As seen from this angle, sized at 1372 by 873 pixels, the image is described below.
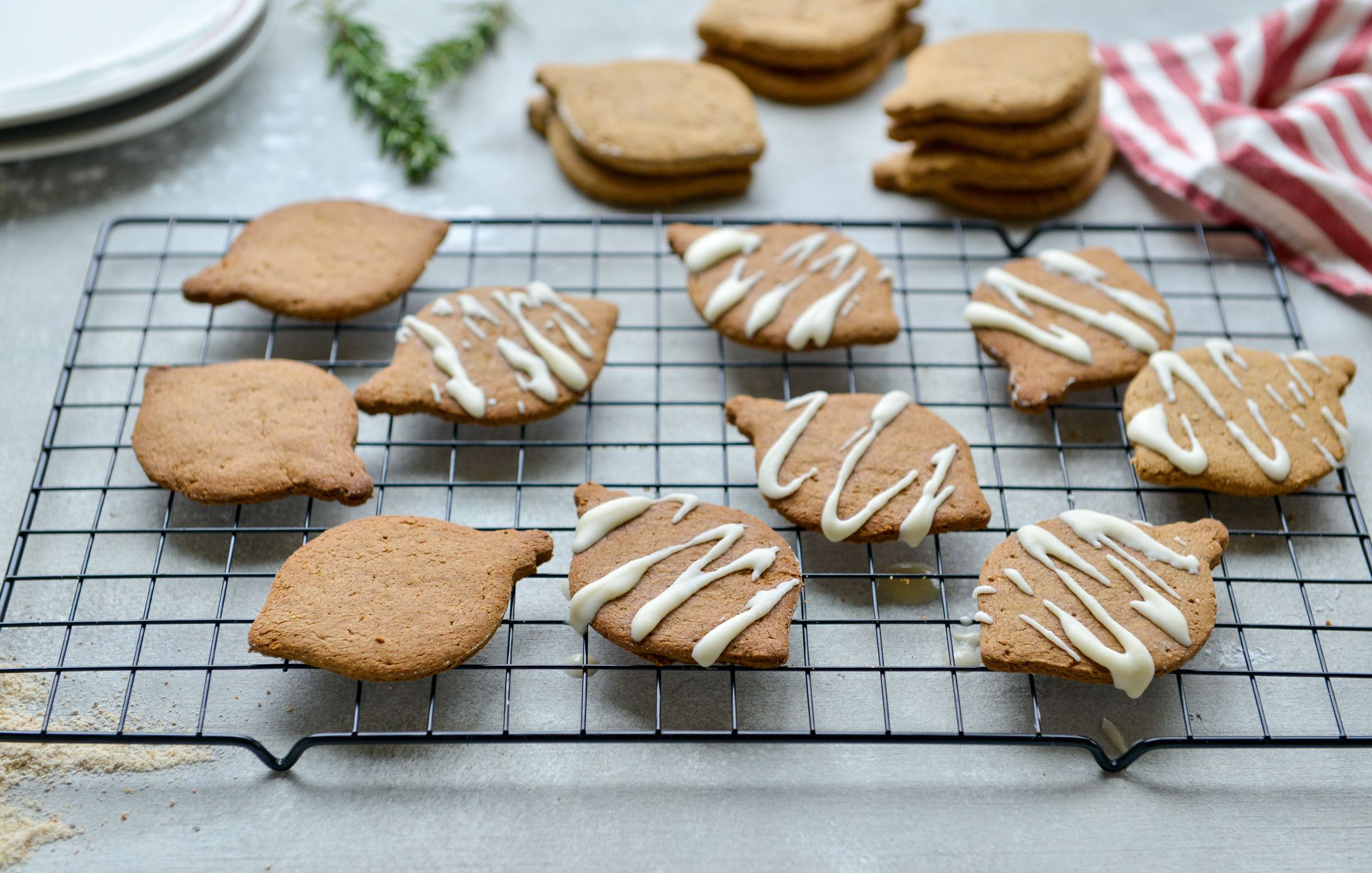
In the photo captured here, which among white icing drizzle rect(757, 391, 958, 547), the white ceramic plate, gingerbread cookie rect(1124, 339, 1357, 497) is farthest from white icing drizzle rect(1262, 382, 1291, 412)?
the white ceramic plate

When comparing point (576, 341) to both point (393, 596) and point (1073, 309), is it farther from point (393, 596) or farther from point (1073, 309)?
point (1073, 309)

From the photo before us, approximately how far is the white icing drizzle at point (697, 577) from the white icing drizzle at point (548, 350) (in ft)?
1.29

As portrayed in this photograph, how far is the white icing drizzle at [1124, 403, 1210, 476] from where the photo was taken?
175cm

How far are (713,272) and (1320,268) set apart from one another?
1214mm

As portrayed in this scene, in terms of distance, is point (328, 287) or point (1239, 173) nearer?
point (328, 287)

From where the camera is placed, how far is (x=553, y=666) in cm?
155

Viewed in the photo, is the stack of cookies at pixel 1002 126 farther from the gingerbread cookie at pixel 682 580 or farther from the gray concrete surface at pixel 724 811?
the gray concrete surface at pixel 724 811

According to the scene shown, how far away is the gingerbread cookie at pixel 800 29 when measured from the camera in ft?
8.07

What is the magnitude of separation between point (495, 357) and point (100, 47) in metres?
1.19

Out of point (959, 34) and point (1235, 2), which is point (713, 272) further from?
point (1235, 2)

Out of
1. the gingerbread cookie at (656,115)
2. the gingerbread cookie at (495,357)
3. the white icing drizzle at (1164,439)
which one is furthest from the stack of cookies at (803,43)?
the white icing drizzle at (1164,439)

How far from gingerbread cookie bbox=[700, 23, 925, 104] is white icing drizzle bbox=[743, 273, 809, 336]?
0.72 meters

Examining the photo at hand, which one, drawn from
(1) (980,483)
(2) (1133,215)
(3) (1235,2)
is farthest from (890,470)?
(3) (1235,2)

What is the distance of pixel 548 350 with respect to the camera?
190 cm
